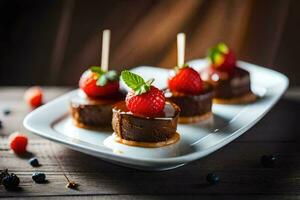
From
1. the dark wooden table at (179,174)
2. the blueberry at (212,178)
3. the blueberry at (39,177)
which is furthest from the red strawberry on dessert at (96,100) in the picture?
the blueberry at (212,178)

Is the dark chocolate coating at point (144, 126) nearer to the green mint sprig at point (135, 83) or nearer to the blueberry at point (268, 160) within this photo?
the green mint sprig at point (135, 83)

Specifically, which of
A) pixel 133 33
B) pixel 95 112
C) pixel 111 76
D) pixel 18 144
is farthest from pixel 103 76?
pixel 133 33

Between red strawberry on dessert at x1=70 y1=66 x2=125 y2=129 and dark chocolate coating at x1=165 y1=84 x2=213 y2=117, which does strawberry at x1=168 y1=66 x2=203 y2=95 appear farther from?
red strawberry on dessert at x1=70 y1=66 x2=125 y2=129

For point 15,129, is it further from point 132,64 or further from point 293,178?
point 132,64

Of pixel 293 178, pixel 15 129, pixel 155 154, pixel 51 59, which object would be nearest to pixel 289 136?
pixel 293 178

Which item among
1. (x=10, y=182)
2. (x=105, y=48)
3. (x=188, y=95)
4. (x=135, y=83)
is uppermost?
(x=105, y=48)

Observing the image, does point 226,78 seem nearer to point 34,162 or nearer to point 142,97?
point 142,97

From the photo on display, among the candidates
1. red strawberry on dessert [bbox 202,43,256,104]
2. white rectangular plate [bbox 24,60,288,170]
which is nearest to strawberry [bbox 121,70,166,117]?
white rectangular plate [bbox 24,60,288,170]

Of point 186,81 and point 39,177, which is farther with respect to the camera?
point 186,81
